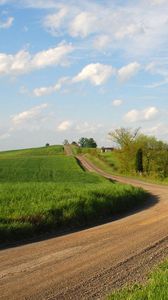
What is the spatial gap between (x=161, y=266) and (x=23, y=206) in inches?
365

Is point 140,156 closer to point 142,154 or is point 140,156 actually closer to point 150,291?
point 142,154

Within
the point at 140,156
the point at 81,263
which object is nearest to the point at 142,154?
the point at 140,156

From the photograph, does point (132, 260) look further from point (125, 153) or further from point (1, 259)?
point (125, 153)

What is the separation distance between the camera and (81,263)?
10984mm

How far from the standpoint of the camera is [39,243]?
45.4 ft

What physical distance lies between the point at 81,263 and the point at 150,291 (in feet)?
10.4

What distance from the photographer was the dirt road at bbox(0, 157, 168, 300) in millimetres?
8789

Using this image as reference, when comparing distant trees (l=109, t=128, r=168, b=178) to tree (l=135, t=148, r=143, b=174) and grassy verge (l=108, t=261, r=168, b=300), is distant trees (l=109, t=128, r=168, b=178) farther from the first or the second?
grassy verge (l=108, t=261, r=168, b=300)

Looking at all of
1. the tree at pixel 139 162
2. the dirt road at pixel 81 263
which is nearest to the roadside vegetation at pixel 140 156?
the tree at pixel 139 162

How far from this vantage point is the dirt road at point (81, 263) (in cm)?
879

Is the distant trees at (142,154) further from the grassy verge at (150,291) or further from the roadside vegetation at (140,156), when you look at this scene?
the grassy verge at (150,291)

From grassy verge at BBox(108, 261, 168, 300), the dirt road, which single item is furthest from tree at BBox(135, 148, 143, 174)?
grassy verge at BBox(108, 261, 168, 300)

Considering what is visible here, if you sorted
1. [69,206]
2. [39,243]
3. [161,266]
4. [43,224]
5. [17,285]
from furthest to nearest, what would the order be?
[69,206]
[43,224]
[39,243]
[161,266]
[17,285]

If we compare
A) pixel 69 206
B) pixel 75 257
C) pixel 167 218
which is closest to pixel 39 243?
pixel 75 257
